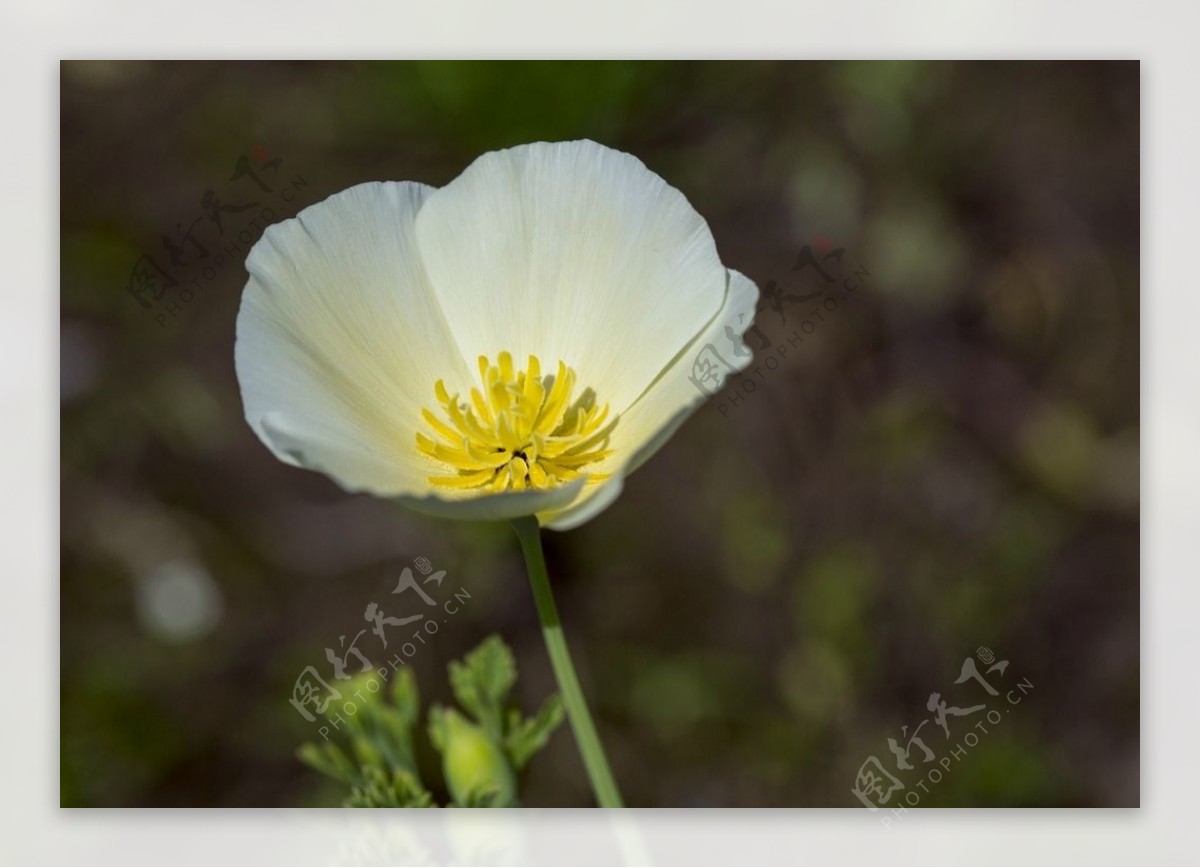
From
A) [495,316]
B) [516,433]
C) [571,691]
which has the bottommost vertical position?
[571,691]

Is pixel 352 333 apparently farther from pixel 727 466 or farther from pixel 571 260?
pixel 727 466

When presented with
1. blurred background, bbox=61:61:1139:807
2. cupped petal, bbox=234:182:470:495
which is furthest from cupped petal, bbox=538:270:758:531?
blurred background, bbox=61:61:1139:807

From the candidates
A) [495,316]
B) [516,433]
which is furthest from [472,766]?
[495,316]

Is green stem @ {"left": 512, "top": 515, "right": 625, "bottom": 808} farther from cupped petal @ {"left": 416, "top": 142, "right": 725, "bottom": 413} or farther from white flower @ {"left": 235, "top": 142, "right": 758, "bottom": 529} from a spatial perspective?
cupped petal @ {"left": 416, "top": 142, "right": 725, "bottom": 413}

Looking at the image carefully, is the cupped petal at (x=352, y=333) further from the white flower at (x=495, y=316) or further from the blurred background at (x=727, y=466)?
the blurred background at (x=727, y=466)

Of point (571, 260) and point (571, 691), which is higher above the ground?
point (571, 260)

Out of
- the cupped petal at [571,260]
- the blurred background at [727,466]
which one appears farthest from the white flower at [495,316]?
the blurred background at [727,466]

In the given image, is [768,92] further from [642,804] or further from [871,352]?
[642,804]
